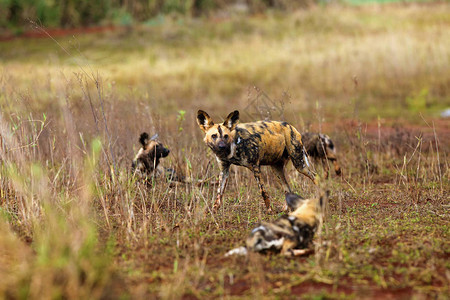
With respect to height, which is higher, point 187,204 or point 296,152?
point 296,152

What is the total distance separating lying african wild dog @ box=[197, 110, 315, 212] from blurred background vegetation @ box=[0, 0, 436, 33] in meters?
21.4

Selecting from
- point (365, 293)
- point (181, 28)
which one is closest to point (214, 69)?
point (181, 28)

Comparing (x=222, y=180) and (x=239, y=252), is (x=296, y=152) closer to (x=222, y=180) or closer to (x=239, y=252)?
(x=222, y=180)

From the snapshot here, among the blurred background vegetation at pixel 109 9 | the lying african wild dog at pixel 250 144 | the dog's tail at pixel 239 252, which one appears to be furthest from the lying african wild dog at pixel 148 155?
the blurred background vegetation at pixel 109 9

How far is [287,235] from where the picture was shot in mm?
4324

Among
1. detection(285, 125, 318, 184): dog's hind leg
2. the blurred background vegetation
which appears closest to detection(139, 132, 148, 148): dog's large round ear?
detection(285, 125, 318, 184): dog's hind leg

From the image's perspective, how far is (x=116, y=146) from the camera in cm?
730

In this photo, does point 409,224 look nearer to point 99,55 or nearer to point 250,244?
point 250,244

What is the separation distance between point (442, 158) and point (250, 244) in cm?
568

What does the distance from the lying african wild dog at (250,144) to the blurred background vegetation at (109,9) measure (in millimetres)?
21425

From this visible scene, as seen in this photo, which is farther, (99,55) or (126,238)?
(99,55)

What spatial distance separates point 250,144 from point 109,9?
79.0 feet

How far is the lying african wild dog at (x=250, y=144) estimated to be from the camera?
5.54m

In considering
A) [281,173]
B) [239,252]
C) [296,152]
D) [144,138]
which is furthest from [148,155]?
[239,252]
